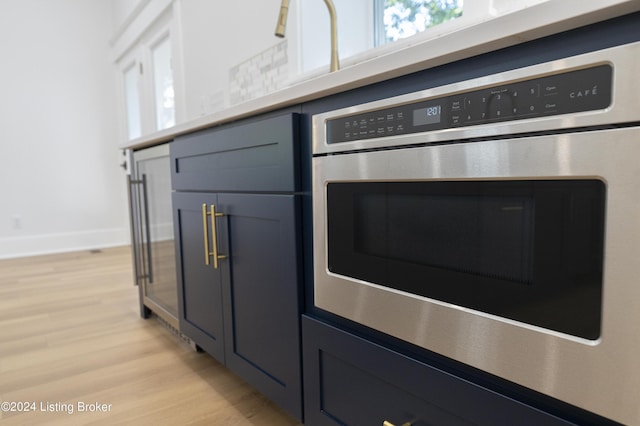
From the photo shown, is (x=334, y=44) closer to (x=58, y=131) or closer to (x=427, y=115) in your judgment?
(x=427, y=115)

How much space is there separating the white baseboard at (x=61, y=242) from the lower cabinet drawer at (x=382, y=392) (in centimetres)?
428

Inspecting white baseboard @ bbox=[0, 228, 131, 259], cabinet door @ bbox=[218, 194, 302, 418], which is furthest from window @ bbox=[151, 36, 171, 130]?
cabinet door @ bbox=[218, 194, 302, 418]

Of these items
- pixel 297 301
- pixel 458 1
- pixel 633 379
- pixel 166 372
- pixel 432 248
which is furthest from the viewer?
pixel 166 372

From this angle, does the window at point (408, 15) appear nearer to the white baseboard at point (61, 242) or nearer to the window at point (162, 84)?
the window at point (162, 84)

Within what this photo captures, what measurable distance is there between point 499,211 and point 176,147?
130 cm

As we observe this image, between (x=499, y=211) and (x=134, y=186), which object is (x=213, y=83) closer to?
(x=134, y=186)

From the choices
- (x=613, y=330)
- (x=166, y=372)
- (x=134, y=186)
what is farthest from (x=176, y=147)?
(x=613, y=330)

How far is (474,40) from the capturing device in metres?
0.60

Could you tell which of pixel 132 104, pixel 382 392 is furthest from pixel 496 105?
pixel 132 104

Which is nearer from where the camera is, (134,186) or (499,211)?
(499,211)

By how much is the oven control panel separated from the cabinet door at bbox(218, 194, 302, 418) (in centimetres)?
34

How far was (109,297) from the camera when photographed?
2590 mm

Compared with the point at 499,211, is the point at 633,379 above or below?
below

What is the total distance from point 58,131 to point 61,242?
119cm
